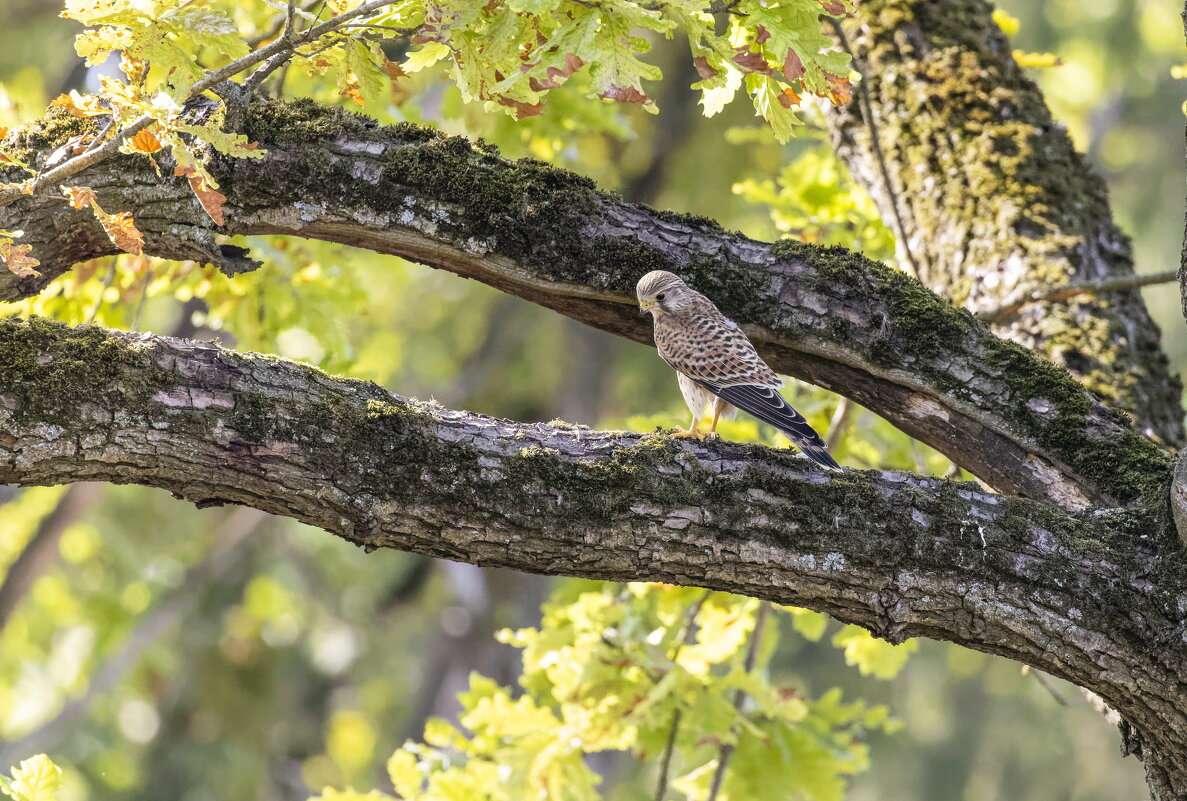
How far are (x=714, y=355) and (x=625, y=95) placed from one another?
1.09 metres

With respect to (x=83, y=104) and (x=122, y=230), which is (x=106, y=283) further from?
(x=83, y=104)

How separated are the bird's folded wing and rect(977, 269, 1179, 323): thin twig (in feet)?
3.52

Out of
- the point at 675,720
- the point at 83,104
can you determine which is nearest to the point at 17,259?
the point at 83,104

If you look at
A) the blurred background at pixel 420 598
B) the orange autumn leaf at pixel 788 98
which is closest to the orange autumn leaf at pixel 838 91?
the orange autumn leaf at pixel 788 98

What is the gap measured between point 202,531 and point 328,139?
11359 mm

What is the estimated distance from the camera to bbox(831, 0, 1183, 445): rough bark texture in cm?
406

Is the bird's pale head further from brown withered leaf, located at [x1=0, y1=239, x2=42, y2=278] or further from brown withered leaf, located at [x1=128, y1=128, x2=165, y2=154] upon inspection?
brown withered leaf, located at [x1=0, y1=239, x2=42, y2=278]

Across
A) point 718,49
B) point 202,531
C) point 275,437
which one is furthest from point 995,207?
point 202,531

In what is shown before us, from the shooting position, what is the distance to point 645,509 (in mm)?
2738

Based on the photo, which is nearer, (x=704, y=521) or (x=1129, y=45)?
(x=704, y=521)

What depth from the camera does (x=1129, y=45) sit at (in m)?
14.5

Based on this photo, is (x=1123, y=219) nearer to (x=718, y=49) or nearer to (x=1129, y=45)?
(x=1129, y=45)

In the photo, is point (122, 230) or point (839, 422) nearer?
point (122, 230)

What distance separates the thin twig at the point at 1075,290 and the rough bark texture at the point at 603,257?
2.74ft
